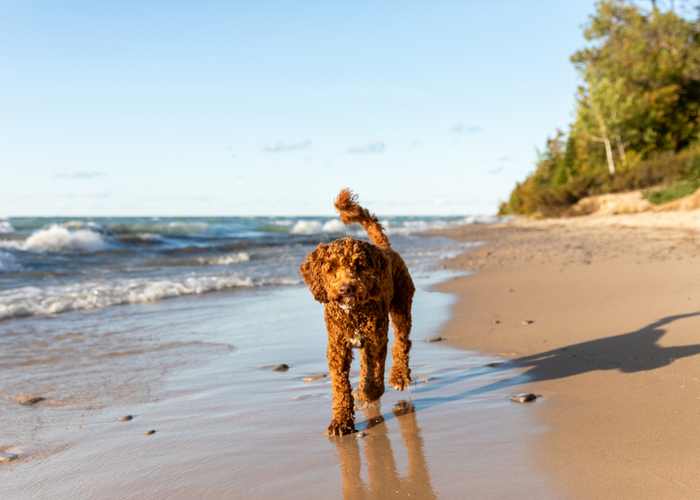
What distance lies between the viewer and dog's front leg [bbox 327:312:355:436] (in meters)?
3.26

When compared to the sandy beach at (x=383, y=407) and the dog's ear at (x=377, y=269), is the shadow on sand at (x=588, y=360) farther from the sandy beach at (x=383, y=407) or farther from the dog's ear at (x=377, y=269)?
the dog's ear at (x=377, y=269)

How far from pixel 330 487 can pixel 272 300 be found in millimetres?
6984

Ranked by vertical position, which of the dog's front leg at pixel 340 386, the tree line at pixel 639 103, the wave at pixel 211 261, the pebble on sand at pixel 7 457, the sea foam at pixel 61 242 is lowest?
the pebble on sand at pixel 7 457

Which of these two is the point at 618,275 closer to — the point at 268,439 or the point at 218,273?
the point at 268,439

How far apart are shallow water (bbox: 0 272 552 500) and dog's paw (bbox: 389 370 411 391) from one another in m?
0.07

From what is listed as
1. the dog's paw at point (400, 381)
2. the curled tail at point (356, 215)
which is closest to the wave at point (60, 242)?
the curled tail at point (356, 215)

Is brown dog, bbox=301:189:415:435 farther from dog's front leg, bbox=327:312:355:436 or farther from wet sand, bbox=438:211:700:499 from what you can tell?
wet sand, bbox=438:211:700:499

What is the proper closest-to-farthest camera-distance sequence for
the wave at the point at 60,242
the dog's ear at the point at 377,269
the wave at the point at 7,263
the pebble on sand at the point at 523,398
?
1. the dog's ear at the point at 377,269
2. the pebble on sand at the point at 523,398
3. the wave at the point at 7,263
4. the wave at the point at 60,242

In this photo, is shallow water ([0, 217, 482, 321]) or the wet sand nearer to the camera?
the wet sand

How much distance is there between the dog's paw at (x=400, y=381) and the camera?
4125 millimetres

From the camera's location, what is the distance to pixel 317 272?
135 inches

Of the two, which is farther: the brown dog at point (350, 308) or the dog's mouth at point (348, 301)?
the brown dog at point (350, 308)

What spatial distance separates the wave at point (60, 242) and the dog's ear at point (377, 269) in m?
23.6

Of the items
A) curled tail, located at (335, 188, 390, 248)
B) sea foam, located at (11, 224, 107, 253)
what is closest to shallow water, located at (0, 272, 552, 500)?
curled tail, located at (335, 188, 390, 248)
